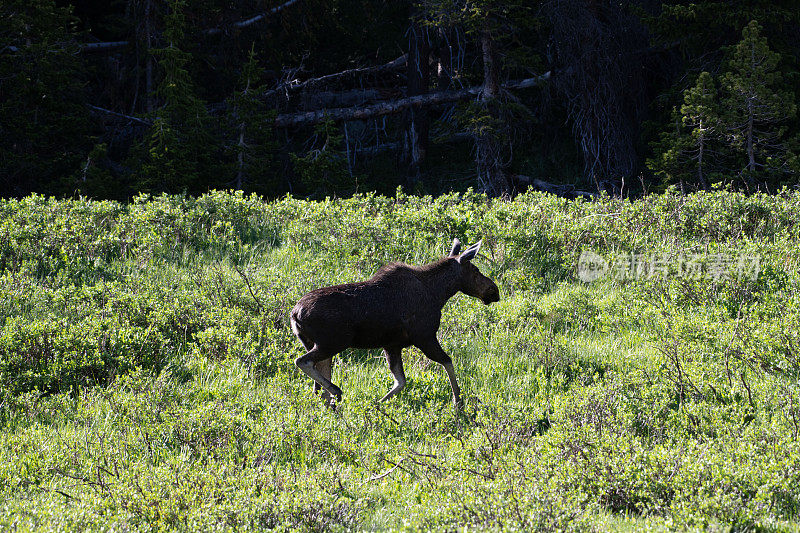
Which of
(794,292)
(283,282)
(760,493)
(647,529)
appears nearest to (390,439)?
(647,529)

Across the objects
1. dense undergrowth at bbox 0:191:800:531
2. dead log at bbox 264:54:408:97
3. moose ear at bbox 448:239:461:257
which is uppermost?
dead log at bbox 264:54:408:97

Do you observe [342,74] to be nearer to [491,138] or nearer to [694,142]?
[491,138]

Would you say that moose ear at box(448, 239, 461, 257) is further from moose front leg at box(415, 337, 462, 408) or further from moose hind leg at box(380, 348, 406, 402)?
moose hind leg at box(380, 348, 406, 402)

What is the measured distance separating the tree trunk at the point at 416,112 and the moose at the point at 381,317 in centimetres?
1550

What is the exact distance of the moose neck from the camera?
742cm

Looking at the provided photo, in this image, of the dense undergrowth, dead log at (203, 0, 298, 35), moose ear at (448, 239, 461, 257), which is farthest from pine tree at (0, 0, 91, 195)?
moose ear at (448, 239, 461, 257)

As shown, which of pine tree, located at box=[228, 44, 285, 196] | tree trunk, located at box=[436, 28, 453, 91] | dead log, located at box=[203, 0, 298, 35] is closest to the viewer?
pine tree, located at box=[228, 44, 285, 196]

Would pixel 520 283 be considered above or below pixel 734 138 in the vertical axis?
below

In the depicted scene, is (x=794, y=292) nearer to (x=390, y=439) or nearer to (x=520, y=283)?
(x=520, y=283)

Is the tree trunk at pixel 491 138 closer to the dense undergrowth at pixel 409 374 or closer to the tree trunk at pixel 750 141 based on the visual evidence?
the tree trunk at pixel 750 141

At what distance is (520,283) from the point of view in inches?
411

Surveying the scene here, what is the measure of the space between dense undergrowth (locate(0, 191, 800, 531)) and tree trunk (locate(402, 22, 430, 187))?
10674 mm

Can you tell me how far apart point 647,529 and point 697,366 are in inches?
127

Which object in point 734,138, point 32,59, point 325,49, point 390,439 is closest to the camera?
point 390,439
